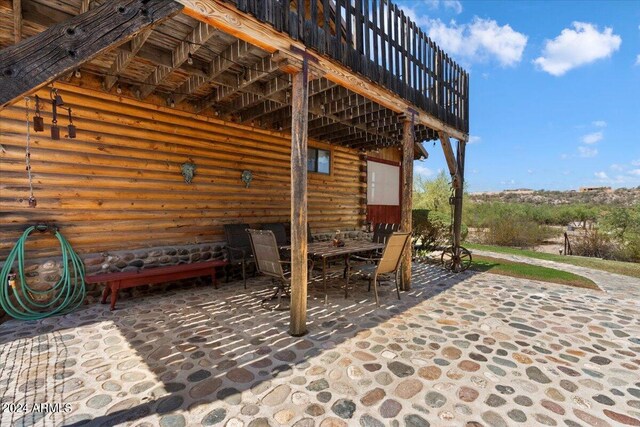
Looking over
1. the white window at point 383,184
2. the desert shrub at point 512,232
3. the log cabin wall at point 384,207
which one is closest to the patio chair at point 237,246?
the log cabin wall at point 384,207

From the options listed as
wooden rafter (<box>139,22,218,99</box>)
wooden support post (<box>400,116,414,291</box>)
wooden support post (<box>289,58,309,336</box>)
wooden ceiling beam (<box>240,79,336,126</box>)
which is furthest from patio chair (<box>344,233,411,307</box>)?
wooden rafter (<box>139,22,218,99</box>)

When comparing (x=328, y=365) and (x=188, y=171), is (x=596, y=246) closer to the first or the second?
(x=328, y=365)

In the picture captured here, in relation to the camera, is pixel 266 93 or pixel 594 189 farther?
pixel 594 189

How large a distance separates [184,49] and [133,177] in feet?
7.86

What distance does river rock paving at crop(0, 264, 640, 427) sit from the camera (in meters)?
2.03

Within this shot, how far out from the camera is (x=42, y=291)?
3.86 m

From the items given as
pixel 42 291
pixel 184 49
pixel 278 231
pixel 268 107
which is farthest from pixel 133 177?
pixel 278 231

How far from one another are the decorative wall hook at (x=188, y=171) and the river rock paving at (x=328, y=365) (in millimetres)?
2060

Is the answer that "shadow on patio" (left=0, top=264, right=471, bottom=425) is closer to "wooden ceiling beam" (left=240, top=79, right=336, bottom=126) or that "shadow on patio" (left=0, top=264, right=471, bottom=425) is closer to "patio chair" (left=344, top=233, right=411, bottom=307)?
"patio chair" (left=344, top=233, right=411, bottom=307)

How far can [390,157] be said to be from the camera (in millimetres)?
10555

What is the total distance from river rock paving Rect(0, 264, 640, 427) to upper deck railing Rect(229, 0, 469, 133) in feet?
10.4

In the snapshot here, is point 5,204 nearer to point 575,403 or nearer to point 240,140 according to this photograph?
point 240,140

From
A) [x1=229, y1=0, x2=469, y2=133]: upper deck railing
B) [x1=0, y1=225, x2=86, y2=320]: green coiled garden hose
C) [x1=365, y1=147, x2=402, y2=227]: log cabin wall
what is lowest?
[x1=0, y1=225, x2=86, y2=320]: green coiled garden hose

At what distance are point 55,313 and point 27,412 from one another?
2.29 meters
